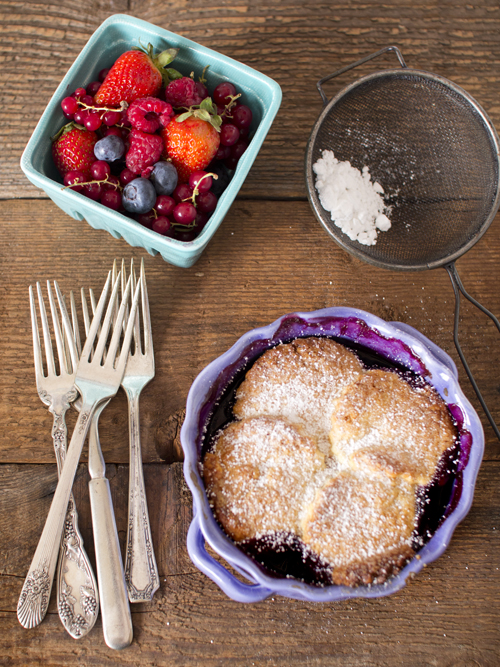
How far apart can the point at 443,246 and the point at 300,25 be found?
2.25 ft

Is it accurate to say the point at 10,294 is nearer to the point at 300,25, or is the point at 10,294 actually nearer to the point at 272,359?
Result: the point at 272,359

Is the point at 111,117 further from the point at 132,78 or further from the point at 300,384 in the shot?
the point at 300,384

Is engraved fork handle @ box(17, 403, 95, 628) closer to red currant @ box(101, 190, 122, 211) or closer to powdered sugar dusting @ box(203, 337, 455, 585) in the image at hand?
powdered sugar dusting @ box(203, 337, 455, 585)

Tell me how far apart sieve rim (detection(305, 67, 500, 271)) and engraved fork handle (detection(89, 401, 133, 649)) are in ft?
2.50

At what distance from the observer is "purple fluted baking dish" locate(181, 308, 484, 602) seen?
777mm

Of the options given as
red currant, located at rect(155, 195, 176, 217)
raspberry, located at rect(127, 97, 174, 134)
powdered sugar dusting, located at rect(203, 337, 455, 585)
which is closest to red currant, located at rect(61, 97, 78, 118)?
raspberry, located at rect(127, 97, 174, 134)

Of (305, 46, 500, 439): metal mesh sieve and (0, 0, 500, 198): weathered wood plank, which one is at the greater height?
(0, 0, 500, 198): weathered wood plank

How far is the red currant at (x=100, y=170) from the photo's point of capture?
2.95 ft

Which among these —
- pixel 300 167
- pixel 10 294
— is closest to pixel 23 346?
pixel 10 294

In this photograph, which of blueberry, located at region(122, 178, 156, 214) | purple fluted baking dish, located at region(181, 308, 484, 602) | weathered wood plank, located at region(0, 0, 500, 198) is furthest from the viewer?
weathered wood plank, located at region(0, 0, 500, 198)

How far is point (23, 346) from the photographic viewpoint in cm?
108

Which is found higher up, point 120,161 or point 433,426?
point 120,161

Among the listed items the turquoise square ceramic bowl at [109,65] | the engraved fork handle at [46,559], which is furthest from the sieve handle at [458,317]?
the engraved fork handle at [46,559]

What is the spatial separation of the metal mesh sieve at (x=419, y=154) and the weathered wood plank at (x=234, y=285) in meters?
0.08
